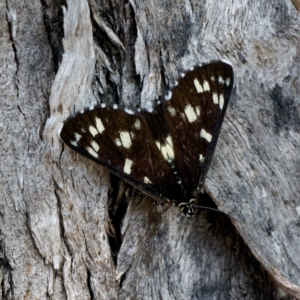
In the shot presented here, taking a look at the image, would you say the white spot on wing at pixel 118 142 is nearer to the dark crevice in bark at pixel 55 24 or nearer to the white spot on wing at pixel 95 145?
the white spot on wing at pixel 95 145

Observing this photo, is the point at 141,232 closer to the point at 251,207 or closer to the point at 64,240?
→ the point at 64,240

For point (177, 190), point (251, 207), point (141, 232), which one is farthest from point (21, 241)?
point (251, 207)

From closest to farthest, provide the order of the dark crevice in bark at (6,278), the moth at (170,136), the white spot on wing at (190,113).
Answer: the dark crevice in bark at (6,278)
the moth at (170,136)
the white spot on wing at (190,113)

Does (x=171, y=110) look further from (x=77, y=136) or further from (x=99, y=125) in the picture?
(x=77, y=136)

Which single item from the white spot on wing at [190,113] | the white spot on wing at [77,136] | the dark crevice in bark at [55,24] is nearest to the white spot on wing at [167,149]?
the white spot on wing at [190,113]

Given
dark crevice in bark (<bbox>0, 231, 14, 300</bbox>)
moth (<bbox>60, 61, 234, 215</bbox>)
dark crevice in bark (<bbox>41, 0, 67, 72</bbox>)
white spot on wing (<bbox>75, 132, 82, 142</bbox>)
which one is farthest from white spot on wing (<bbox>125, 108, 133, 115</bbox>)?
dark crevice in bark (<bbox>0, 231, 14, 300</bbox>)

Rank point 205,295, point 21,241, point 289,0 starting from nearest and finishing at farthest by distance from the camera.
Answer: point 21,241 < point 205,295 < point 289,0
